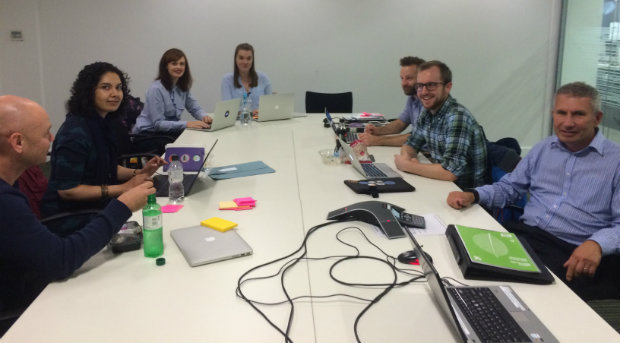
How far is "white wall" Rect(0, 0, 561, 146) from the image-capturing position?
5.44 meters

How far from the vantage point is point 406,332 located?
47.5 inches

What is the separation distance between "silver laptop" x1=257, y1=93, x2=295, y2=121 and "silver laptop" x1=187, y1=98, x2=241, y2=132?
0.24 metres

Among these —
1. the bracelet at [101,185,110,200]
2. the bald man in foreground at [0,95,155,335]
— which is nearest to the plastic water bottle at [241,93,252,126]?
the bracelet at [101,185,110,200]

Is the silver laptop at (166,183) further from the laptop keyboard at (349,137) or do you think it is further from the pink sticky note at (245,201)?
the laptop keyboard at (349,137)

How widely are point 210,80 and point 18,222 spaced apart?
4561mm

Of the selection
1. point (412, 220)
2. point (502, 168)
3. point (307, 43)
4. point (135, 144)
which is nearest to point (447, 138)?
point (502, 168)

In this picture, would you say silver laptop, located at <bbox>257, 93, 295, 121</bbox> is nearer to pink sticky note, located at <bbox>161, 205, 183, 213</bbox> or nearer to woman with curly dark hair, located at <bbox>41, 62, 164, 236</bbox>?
woman with curly dark hair, located at <bbox>41, 62, 164, 236</bbox>

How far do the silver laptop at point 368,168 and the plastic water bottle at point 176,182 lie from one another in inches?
36.2

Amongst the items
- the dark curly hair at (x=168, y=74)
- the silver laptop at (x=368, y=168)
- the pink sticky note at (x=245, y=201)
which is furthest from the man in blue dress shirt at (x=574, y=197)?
the dark curly hair at (x=168, y=74)

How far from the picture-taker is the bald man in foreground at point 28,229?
1330mm

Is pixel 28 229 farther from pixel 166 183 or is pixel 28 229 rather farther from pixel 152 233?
pixel 166 183

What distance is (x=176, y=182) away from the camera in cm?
225

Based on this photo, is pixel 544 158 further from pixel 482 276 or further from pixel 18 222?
pixel 18 222

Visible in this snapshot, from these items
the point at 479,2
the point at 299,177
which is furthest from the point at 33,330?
the point at 479,2
